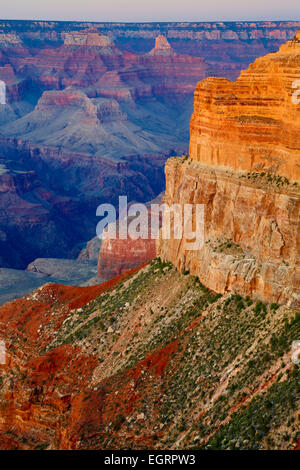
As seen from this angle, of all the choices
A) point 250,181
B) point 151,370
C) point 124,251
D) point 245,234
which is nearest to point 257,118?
point 250,181

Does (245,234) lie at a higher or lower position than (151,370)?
higher

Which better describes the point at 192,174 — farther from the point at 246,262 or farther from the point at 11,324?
the point at 11,324

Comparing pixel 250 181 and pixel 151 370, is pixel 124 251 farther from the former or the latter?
pixel 250 181

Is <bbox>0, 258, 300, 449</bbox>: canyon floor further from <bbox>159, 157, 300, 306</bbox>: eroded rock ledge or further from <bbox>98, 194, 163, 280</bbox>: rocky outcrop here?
<bbox>98, 194, 163, 280</bbox>: rocky outcrop

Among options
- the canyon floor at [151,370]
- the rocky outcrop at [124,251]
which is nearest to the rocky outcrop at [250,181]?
the canyon floor at [151,370]

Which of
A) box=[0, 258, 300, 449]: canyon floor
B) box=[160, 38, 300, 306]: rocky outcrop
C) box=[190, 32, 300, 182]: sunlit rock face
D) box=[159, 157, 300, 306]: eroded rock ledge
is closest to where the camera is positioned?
box=[0, 258, 300, 449]: canyon floor

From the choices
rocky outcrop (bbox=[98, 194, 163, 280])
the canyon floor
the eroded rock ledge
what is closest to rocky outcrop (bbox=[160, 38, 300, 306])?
the eroded rock ledge
